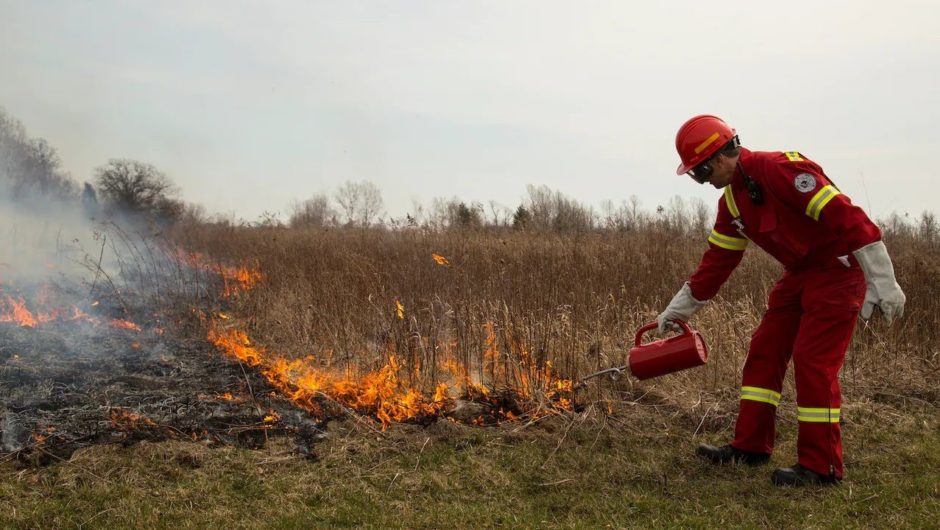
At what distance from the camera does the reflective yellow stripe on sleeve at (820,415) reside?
357 centimetres

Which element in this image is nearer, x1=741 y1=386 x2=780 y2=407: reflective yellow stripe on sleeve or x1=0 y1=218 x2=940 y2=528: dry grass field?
x1=0 y1=218 x2=940 y2=528: dry grass field

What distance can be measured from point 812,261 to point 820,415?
902 mm

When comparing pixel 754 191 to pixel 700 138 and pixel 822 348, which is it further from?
pixel 822 348

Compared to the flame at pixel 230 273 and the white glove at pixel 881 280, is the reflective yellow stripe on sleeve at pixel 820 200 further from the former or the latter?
→ the flame at pixel 230 273

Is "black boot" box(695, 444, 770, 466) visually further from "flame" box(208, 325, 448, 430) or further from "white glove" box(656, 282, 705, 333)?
"flame" box(208, 325, 448, 430)

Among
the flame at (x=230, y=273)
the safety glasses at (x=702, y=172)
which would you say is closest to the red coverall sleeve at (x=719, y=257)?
the safety glasses at (x=702, y=172)

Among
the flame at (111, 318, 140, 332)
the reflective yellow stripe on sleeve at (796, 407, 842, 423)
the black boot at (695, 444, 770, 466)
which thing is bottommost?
the flame at (111, 318, 140, 332)

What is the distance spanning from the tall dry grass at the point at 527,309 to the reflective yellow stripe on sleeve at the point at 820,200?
2.41m

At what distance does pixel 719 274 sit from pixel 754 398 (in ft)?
2.77

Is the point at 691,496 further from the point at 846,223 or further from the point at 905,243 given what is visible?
the point at 905,243

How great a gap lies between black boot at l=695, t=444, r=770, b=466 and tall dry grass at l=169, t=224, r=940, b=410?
4.06 feet

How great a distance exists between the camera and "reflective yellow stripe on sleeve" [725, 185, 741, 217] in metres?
3.85

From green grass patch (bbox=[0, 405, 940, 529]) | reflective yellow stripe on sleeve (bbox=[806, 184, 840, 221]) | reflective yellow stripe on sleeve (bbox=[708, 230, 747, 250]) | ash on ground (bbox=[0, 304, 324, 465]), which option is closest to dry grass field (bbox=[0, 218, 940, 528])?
green grass patch (bbox=[0, 405, 940, 529])

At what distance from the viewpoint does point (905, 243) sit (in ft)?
37.8
